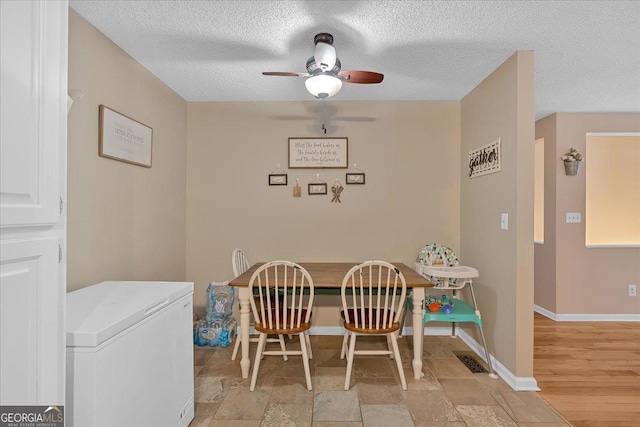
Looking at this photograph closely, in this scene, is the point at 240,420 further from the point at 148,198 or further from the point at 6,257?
the point at 148,198

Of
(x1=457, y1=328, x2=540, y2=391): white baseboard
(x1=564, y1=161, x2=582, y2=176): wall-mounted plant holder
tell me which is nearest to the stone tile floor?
(x1=457, y1=328, x2=540, y2=391): white baseboard

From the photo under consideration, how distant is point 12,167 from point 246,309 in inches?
70.8

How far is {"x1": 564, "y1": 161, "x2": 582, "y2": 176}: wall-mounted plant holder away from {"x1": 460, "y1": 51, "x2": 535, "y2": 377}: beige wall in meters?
1.59

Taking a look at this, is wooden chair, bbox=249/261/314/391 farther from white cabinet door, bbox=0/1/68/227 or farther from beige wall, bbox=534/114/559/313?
beige wall, bbox=534/114/559/313

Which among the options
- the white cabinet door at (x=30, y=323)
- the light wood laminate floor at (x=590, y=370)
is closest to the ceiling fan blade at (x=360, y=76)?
the white cabinet door at (x=30, y=323)

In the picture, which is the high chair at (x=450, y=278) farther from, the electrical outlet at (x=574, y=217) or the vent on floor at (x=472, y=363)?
the electrical outlet at (x=574, y=217)

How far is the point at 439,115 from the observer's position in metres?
3.42

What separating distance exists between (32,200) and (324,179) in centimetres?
268

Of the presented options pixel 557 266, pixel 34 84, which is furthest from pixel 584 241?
pixel 34 84

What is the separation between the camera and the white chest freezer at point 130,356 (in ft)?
3.81

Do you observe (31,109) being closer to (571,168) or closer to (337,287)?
(337,287)

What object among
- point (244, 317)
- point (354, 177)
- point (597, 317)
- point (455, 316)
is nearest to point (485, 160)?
point (354, 177)

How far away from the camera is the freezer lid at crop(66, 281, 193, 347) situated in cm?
118

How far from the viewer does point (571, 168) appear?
371 centimetres
